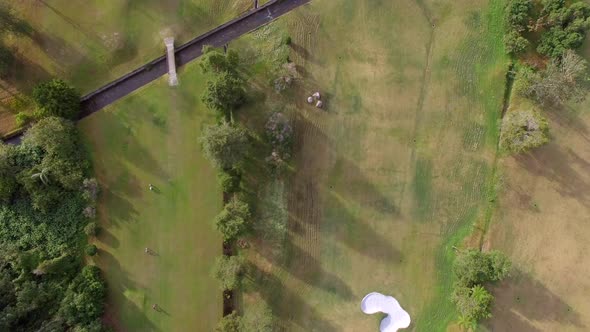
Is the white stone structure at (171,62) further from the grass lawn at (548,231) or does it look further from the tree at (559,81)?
the tree at (559,81)

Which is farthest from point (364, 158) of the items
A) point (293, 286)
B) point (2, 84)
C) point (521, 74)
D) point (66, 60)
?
point (2, 84)

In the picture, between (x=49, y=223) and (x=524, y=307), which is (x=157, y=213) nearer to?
(x=49, y=223)

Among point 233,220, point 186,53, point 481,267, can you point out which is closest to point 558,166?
point 481,267

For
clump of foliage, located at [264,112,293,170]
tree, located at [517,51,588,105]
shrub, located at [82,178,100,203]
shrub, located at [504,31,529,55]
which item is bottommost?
shrub, located at [82,178,100,203]

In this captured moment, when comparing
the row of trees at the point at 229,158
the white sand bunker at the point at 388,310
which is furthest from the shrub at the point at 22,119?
the white sand bunker at the point at 388,310

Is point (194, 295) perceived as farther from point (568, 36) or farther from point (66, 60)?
point (568, 36)

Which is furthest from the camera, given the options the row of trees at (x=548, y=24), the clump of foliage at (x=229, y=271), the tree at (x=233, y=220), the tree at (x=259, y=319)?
the row of trees at (x=548, y=24)

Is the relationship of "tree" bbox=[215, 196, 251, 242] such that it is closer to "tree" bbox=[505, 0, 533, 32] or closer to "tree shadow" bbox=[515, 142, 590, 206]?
"tree shadow" bbox=[515, 142, 590, 206]

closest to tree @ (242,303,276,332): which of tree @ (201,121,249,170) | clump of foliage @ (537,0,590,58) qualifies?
tree @ (201,121,249,170)
